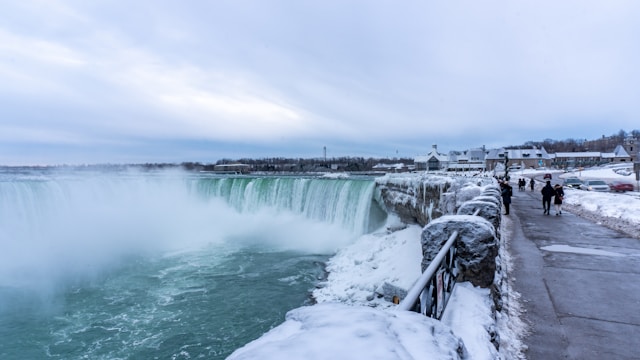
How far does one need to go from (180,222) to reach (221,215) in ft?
11.1

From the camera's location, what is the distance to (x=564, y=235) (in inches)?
396

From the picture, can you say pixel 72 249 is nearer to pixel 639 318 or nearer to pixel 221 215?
pixel 221 215

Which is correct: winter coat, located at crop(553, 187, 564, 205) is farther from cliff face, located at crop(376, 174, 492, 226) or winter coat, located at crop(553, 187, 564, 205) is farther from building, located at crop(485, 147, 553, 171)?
building, located at crop(485, 147, 553, 171)

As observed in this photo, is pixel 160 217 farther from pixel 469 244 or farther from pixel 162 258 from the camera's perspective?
pixel 469 244

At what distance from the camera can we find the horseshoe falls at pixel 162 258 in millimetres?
11000

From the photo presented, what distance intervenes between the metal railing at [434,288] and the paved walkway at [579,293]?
1.02 m

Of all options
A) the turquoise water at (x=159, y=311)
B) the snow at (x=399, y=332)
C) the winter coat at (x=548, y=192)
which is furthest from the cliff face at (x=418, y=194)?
the snow at (x=399, y=332)

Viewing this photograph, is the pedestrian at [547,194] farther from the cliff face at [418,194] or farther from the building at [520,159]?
the building at [520,159]

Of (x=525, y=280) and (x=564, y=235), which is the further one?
(x=564, y=235)

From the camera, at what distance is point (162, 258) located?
2084 centimetres

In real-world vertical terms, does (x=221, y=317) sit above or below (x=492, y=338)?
below

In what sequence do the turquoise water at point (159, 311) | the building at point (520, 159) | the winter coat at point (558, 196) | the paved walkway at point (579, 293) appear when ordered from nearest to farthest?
the paved walkway at point (579, 293)
the turquoise water at point (159, 311)
the winter coat at point (558, 196)
the building at point (520, 159)

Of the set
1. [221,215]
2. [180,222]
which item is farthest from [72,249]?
[221,215]

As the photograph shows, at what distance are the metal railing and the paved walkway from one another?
3.35 feet
